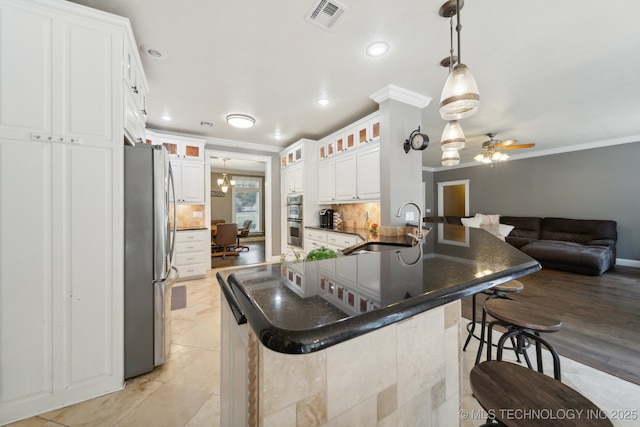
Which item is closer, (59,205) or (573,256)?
(59,205)

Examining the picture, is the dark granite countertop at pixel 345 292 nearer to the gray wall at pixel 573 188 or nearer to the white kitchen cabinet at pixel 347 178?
the white kitchen cabinet at pixel 347 178

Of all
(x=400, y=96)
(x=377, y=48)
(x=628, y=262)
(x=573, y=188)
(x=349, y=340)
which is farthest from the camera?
(x=573, y=188)

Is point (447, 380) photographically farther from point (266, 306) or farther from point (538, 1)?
point (538, 1)

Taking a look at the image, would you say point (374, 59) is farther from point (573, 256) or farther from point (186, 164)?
point (573, 256)

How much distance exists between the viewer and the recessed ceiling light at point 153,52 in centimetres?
211

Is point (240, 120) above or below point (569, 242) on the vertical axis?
above

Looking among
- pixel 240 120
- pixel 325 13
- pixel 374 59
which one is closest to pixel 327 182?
pixel 240 120

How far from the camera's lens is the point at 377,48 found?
2086mm

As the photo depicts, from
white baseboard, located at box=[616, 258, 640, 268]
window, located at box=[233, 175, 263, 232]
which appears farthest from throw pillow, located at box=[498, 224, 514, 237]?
window, located at box=[233, 175, 263, 232]

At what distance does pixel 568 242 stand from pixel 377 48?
6101 millimetres

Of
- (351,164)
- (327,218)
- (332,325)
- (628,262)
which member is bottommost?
(628,262)

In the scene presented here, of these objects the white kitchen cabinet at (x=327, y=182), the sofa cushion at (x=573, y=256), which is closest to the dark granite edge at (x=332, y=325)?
the white kitchen cabinet at (x=327, y=182)

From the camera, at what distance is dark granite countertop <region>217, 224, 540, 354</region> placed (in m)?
0.44

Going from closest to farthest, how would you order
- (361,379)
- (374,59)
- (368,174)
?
1. (361,379)
2. (374,59)
3. (368,174)
